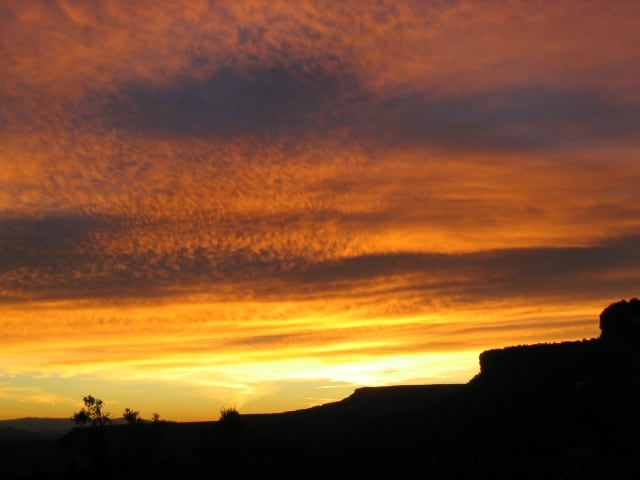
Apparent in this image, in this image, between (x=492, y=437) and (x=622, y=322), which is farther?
(x=622, y=322)

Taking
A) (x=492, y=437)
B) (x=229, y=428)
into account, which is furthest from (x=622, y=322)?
(x=229, y=428)

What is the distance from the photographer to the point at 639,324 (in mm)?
67125

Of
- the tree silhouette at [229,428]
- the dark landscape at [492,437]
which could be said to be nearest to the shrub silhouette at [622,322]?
the dark landscape at [492,437]

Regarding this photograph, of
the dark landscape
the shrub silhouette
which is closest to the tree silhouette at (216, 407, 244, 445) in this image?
the dark landscape

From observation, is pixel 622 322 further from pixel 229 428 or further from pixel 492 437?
pixel 229 428

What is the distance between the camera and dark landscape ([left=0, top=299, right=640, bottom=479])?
52531 mm

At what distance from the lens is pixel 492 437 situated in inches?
2461

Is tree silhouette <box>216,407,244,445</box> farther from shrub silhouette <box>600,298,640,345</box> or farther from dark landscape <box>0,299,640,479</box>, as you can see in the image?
shrub silhouette <box>600,298,640,345</box>

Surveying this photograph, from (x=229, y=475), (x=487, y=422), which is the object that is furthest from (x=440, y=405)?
(x=229, y=475)

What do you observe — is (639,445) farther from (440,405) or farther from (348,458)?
(440,405)

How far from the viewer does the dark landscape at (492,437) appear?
5253 centimetres

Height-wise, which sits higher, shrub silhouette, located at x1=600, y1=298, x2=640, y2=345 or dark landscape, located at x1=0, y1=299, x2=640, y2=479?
shrub silhouette, located at x1=600, y1=298, x2=640, y2=345

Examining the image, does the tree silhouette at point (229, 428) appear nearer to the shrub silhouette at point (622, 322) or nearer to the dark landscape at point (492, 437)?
the dark landscape at point (492, 437)

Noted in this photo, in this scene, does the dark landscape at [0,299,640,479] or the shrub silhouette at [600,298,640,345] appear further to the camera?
the shrub silhouette at [600,298,640,345]
